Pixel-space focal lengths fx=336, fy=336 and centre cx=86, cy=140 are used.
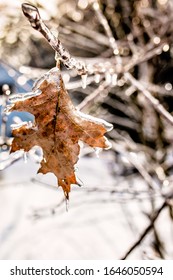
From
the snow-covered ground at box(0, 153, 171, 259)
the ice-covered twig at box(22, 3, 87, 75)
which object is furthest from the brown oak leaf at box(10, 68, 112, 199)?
the snow-covered ground at box(0, 153, 171, 259)

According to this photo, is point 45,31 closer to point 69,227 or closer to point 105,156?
point 105,156

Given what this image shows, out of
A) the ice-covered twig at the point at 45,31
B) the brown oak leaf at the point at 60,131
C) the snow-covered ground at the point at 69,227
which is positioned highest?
the ice-covered twig at the point at 45,31

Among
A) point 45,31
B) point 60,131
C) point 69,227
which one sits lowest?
point 69,227

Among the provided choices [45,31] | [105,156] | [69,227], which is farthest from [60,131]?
[69,227]

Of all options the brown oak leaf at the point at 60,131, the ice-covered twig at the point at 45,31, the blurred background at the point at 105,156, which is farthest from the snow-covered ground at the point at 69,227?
the ice-covered twig at the point at 45,31

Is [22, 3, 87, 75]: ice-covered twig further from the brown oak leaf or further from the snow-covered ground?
the snow-covered ground

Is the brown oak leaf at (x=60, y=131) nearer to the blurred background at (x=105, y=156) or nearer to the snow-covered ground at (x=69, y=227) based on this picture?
the blurred background at (x=105, y=156)

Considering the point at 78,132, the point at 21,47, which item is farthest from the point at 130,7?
the point at 78,132

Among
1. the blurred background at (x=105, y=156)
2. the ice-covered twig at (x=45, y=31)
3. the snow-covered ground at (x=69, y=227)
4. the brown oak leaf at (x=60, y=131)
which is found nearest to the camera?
the ice-covered twig at (x=45, y=31)

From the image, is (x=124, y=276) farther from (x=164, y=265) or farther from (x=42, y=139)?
(x=42, y=139)
